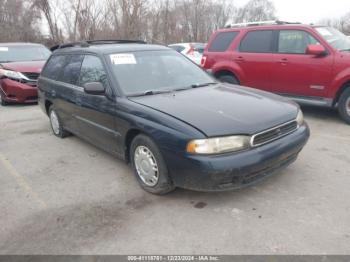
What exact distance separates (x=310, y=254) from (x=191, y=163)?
122 centimetres

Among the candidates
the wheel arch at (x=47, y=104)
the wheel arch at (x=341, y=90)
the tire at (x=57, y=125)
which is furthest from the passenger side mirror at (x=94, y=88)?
the wheel arch at (x=341, y=90)

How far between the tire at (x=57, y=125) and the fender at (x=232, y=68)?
373 cm

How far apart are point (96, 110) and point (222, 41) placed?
171 inches

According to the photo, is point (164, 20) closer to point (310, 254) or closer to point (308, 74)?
point (308, 74)

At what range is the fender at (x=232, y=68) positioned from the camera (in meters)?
6.89

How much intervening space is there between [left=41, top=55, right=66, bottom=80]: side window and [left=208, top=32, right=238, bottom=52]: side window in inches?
144

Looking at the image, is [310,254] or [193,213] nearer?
[310,254]

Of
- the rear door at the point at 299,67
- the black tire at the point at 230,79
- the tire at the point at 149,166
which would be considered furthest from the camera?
the black tire at the point at 230,79

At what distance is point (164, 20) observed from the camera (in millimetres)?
24891

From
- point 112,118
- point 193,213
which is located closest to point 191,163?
point 193,213

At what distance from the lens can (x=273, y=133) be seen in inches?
124

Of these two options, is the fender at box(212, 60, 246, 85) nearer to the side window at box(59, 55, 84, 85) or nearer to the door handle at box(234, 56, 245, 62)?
the door handle at box(234, 56, 245, 62)

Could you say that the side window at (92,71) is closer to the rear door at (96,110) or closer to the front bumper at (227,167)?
Answer: the rear door at (96,110)

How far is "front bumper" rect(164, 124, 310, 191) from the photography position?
2.82 m
